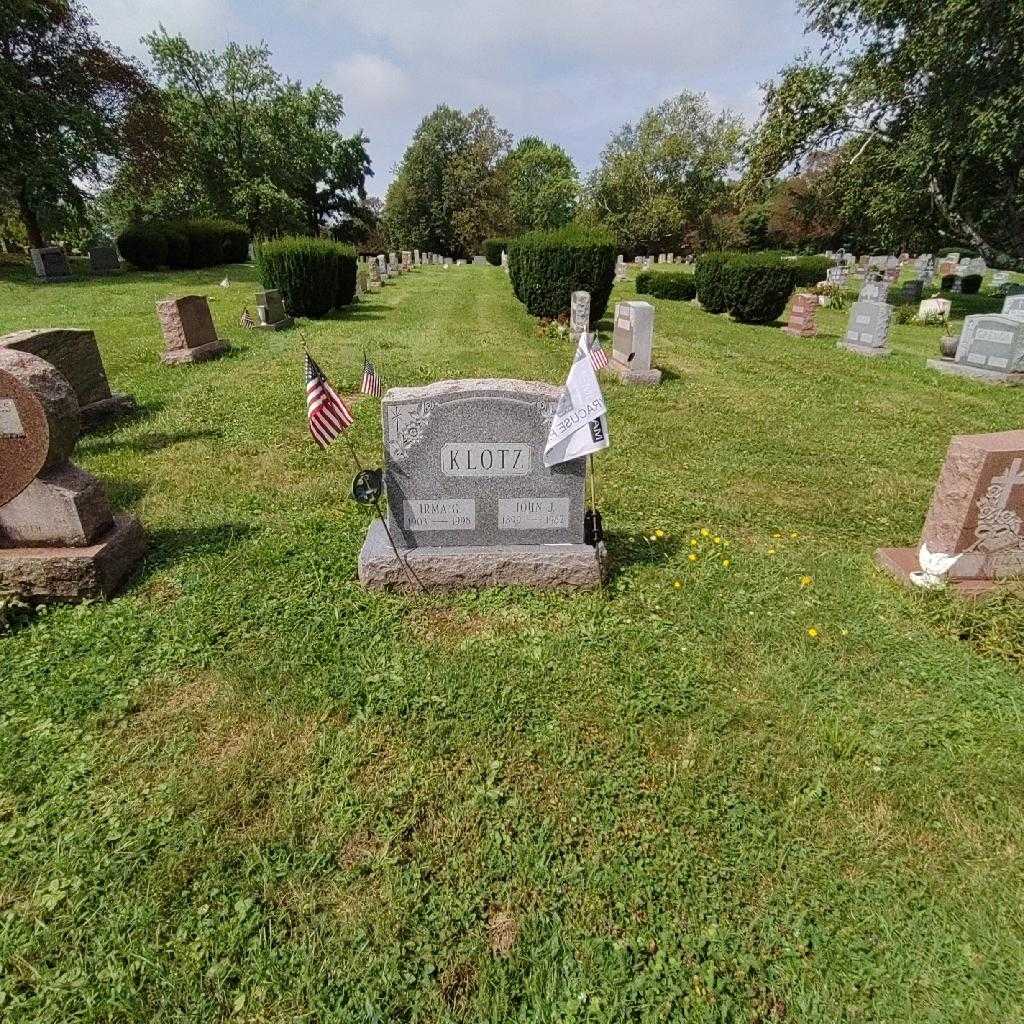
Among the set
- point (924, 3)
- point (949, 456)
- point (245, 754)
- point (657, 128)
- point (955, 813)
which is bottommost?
point (955, 813)

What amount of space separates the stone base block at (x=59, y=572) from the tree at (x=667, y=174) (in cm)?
4529

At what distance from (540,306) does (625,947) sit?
1454 centimetres

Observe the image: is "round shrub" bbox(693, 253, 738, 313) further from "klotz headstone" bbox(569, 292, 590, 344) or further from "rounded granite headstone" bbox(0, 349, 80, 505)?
"rounded granite headstone" bbox(0, 349, 80, 505)

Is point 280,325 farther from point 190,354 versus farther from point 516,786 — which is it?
point 516,786

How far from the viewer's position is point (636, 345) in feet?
31.5

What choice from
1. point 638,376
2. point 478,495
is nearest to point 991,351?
point 638,376

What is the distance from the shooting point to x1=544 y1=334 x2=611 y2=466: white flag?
3.54 meters

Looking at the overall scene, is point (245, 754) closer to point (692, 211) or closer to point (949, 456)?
point (949, 456)

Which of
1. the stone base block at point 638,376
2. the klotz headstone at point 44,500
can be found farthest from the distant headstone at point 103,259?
the klotz headstone at point 44,500

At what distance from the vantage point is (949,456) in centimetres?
381

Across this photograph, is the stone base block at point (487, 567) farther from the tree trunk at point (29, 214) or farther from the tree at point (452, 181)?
the tree at point (452, 181)

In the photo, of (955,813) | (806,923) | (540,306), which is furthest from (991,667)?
(540,306)

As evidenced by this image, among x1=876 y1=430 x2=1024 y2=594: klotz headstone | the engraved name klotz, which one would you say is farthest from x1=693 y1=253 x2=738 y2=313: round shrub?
the engraved name klotz

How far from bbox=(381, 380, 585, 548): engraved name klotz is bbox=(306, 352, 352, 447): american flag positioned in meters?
0.32
